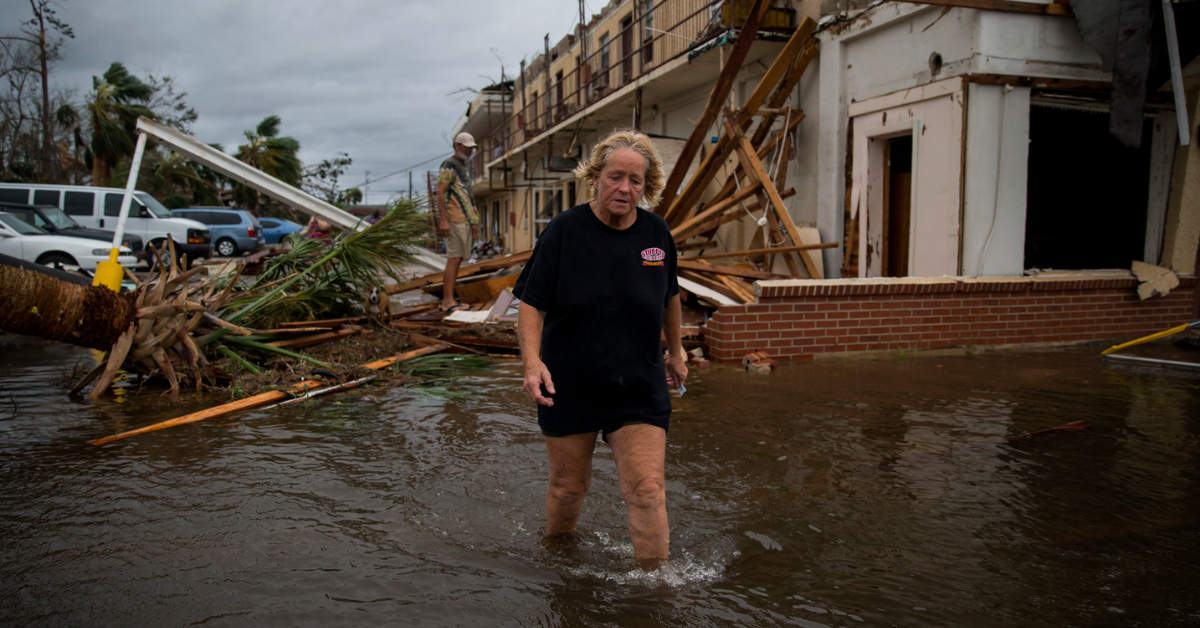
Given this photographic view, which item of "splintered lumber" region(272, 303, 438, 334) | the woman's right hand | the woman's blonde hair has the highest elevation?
the woman's blonde hair

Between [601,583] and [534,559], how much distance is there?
0.33 metres

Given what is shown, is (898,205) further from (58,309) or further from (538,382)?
(58,309)

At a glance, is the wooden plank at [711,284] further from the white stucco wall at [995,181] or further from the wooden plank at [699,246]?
the white stucco wall at [995,181]

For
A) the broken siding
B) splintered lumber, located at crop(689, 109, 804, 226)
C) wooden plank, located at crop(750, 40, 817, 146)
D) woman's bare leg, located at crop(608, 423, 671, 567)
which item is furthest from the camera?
splintered lumber, located at crop(689, 109, 804, 226)

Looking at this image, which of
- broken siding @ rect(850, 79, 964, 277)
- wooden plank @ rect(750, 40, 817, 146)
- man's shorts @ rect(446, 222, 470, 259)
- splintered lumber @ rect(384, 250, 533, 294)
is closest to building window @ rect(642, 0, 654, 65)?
wooden plank @ rect(750, 40, 817, 146)

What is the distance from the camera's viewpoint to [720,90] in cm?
852

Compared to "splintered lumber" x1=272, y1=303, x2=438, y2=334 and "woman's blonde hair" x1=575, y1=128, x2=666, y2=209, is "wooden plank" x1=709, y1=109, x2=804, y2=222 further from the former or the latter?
"woman's blonde hair" x1=575, y1=128, x2=666, y2=209

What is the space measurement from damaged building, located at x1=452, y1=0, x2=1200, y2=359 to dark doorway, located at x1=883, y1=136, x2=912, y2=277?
0.03 m

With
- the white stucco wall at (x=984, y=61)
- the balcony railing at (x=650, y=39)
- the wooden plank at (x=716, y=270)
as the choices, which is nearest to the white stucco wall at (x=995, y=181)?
the white stucco wall at (x=984, y=61)

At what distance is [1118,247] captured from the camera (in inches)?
410

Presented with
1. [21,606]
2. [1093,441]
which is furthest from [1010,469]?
[21,606]

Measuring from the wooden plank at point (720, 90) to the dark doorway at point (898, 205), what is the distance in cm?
201

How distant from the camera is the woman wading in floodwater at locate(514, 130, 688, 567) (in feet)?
8.18

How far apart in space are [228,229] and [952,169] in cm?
2217
